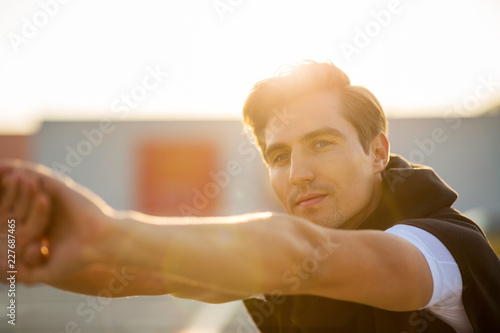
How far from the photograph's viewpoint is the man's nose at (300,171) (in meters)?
2.40

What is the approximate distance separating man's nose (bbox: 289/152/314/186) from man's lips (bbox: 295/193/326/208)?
76mm

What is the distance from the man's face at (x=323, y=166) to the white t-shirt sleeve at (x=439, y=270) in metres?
0.79

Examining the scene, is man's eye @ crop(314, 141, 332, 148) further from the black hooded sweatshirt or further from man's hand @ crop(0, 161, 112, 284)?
man's hand @ crop(0, 161, 112, 284)

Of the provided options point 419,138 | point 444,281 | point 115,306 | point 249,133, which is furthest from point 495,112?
point 444,281

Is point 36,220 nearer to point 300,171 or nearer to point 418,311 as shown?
point 418,311

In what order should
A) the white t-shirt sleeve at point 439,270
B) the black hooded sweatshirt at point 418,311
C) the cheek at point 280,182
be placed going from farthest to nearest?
the cheek at point 280,182 < the black hooded sweatshirt at point 418,311 < the white t-shirt sleeve at point 439,270

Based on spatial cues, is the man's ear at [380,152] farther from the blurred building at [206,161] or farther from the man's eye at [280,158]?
the blurred building at [206,161]

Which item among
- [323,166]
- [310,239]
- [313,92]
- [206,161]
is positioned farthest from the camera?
[206,161]

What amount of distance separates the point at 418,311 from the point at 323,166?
871 millimetres

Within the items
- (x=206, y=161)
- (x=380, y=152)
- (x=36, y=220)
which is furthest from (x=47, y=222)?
(x=206, y=161)

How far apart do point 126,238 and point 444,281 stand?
3.67ft

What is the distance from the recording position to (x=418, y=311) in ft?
6.02

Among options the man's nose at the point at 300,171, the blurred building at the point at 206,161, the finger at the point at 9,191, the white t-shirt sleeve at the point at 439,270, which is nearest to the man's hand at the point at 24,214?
the finger at the point at 9,191

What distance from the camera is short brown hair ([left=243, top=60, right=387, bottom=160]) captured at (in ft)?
8.73
